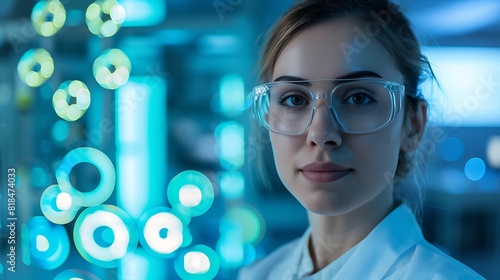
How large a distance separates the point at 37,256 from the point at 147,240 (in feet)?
1.63

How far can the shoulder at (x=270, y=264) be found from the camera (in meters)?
1.08

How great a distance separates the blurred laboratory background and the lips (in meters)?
0.33

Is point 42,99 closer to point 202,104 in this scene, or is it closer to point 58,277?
point 58,277

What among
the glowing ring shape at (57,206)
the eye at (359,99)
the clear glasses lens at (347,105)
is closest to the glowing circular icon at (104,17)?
the glowing ring shape at (57,206)

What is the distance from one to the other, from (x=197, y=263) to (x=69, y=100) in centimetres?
87

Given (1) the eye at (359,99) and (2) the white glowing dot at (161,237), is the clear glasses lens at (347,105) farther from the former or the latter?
(2) the white glowing dot at (161,237)

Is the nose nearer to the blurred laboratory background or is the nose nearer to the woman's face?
the woman's face

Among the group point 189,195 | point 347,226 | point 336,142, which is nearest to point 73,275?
point 189,195

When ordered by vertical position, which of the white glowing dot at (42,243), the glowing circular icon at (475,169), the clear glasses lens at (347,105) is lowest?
the white glowing dot at (42,243)

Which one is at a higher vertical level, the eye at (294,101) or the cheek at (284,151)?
the eye at (294,101)

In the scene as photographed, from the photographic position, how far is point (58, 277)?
162 centimetres

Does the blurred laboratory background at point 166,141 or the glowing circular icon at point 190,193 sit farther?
the glowing circular icon at point 190,193

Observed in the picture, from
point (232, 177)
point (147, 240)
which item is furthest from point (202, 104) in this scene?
point (147, 240)

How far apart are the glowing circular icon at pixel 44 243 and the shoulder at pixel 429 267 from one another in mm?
1061
